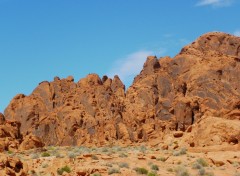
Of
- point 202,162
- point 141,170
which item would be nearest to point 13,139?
point 202,162

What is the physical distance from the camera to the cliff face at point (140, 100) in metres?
84.5

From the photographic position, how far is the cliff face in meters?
84.5

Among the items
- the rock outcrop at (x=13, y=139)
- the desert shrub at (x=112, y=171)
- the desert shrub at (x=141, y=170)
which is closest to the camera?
the desert shrub at (x=112, y=171)

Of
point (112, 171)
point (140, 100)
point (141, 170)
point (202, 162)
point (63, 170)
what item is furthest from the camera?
point (140, 100)

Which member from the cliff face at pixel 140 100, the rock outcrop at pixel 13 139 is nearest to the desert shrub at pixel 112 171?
the rock outcrop at pixel 13 139

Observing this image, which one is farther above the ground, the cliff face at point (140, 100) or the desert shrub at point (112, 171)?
the cliff face at point (140, 100)

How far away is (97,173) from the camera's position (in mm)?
22641

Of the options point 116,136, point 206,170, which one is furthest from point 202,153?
point 116,136

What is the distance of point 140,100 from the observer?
95.7 metres

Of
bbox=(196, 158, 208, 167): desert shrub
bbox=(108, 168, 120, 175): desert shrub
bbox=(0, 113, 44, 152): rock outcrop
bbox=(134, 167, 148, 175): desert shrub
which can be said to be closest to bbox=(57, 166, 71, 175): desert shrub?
bbox=(108, 168, 120, 175): desert shrub

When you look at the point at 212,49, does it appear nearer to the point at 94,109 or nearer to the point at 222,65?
the point at 222,65

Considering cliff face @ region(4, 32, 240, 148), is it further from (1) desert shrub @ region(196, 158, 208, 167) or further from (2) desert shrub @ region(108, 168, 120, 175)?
(2) desert shrub @ region(108, 168, 120, 175)

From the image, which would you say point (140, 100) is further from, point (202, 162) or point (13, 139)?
point (202, 162)

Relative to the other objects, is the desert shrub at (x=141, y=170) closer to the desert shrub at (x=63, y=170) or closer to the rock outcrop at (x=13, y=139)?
the desert shrub at (x=63, y=170)
